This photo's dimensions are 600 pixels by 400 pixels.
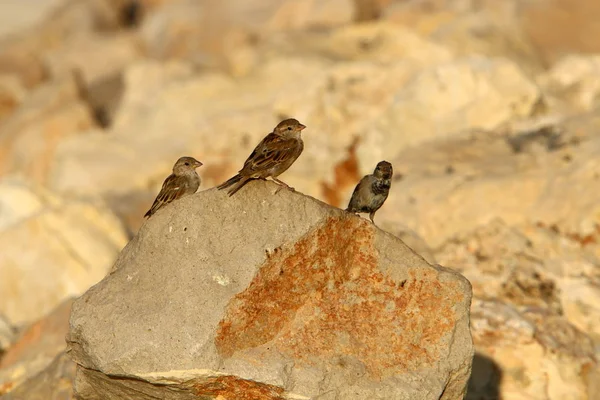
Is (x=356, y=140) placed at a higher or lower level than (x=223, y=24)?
lower

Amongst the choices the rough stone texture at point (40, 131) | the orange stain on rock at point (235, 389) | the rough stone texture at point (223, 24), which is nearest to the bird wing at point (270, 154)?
the orange stain on rock at point (235, 389)

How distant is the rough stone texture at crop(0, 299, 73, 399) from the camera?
1169cm

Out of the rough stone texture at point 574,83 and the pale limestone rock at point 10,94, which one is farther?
the pale limestone rock at point 10,94

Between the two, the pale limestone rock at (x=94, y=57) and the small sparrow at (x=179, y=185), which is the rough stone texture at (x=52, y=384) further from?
the pale limestone rock at (x=94, y=57)

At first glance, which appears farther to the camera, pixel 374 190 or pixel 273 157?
pixel 374 190

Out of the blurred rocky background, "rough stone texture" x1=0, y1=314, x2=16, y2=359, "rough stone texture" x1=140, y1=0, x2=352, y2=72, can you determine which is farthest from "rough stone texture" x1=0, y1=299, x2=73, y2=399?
"rough stone texture" x1=140, y1=0, x2=352, y2=72

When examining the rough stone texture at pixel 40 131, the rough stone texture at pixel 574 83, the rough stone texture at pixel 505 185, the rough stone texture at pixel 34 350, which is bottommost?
the rough stone texture at pixel 574 83

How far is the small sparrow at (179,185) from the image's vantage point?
10.4 metres

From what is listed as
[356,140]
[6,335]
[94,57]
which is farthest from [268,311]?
[94,57]

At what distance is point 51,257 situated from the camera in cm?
1620

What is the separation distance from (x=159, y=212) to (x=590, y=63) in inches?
636

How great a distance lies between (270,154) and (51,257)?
7.92m

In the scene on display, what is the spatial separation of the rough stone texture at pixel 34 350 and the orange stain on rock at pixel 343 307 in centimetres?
374

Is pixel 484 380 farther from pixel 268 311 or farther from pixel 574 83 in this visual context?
pixel 574 83
